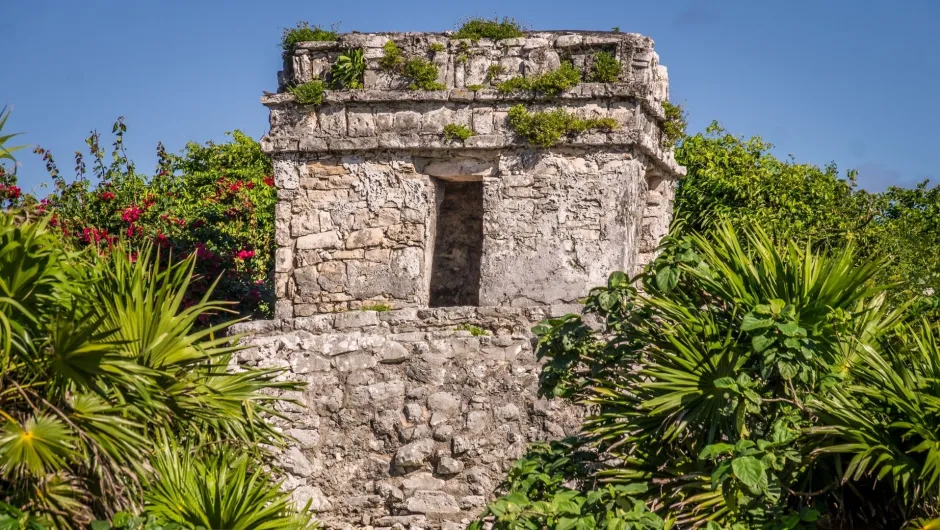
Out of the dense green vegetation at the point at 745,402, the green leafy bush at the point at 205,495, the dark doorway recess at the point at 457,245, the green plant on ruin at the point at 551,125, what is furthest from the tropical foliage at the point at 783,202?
the green leafy bush at the point at 205,495

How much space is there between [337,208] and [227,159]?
725cm

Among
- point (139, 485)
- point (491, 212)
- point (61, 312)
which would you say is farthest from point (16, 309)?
point (491, 212)

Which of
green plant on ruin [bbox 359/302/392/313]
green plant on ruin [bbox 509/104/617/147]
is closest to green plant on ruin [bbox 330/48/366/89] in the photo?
green plant on ruin [bbox 509/104/617/147]

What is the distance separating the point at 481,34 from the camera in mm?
8305

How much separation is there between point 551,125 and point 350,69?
55.6 inches

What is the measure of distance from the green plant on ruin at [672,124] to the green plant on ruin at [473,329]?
2.05 meters

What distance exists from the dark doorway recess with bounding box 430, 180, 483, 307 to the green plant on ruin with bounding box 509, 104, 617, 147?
6.40 feet

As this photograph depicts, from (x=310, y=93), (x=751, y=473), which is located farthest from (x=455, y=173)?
(x=751, y=473)

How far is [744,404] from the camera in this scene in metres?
5.31

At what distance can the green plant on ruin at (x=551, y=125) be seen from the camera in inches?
313

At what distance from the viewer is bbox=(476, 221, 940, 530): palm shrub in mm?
5125

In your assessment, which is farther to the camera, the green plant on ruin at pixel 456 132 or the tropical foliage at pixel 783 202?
the tropical foliage at pixel 783 202

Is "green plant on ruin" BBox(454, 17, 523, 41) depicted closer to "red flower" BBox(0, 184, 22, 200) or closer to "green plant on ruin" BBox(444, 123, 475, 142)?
"green plant on ruin" BBox(444, 123, 475, 142)

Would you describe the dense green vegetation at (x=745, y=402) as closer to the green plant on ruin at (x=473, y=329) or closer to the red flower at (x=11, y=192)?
the green plant on ruin at (x=473, y=329)
